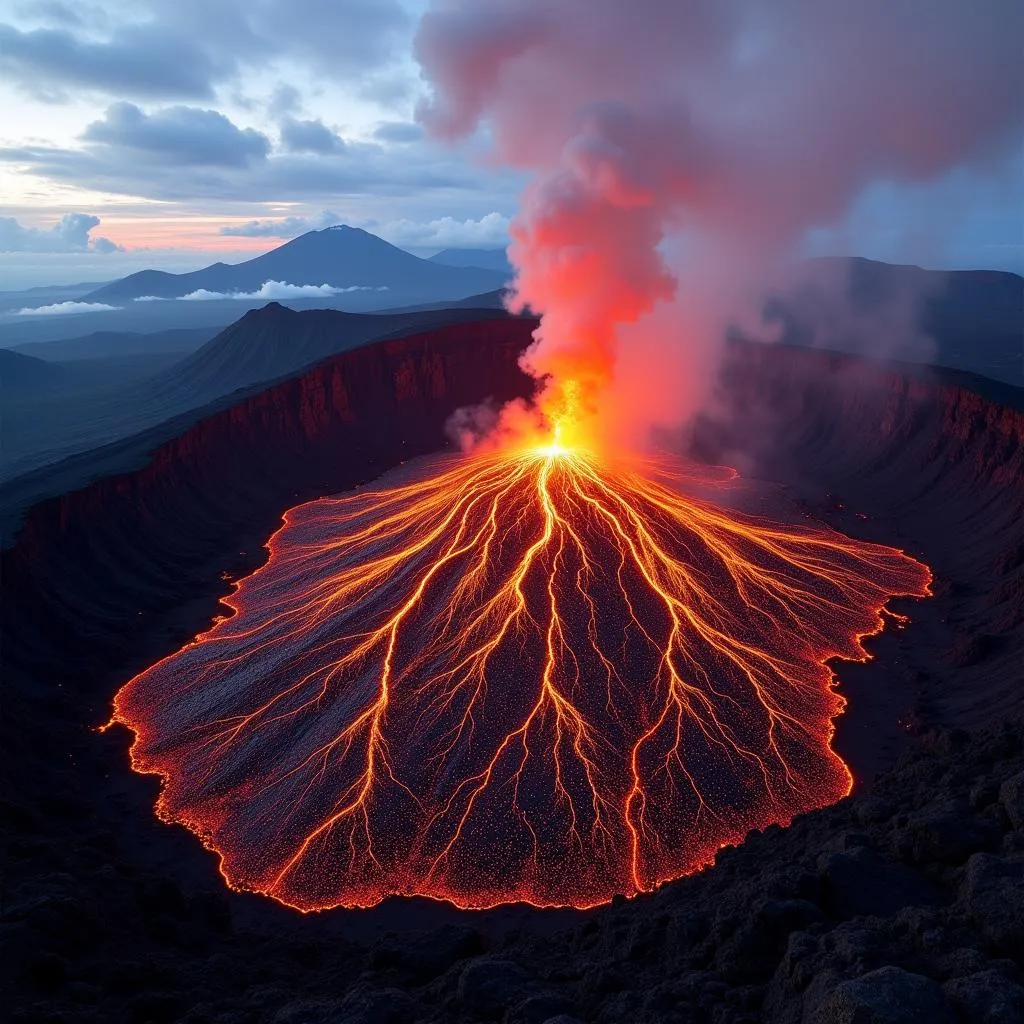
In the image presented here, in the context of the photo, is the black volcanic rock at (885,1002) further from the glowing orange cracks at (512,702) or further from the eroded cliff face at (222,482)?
the eroded cliff face at (222,482)

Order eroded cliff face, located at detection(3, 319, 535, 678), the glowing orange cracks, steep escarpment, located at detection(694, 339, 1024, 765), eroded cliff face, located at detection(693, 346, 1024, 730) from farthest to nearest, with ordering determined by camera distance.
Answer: eroded cliff face, located at detection(3, 319, 535, 678)
eroded cliff face, located at detection(693, 346, 1024, 730)
steep escarpment, located at detection(694, 339, 1024, 765)
the glowing orange cracks

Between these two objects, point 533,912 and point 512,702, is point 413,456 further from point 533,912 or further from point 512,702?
point 533,912

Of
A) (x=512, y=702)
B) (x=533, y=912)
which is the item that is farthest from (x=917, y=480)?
(x=533, y=912)

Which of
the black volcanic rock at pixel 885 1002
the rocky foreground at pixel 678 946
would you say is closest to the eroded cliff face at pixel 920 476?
the rocky foreground at pixel 678 946

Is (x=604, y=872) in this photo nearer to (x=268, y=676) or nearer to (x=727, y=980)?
(x=727, y=980)

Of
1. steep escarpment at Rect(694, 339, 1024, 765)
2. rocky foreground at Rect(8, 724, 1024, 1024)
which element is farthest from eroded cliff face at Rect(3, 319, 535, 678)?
steep escarpment at Rect(694, 339, 1024, 765)

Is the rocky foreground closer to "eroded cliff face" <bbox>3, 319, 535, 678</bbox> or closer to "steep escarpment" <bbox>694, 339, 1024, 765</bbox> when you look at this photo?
"steep escarpment" <bbox>694, 339, 1024, 765</bbox>

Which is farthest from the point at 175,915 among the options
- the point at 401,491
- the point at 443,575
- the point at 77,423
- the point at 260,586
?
the point at 77,423
